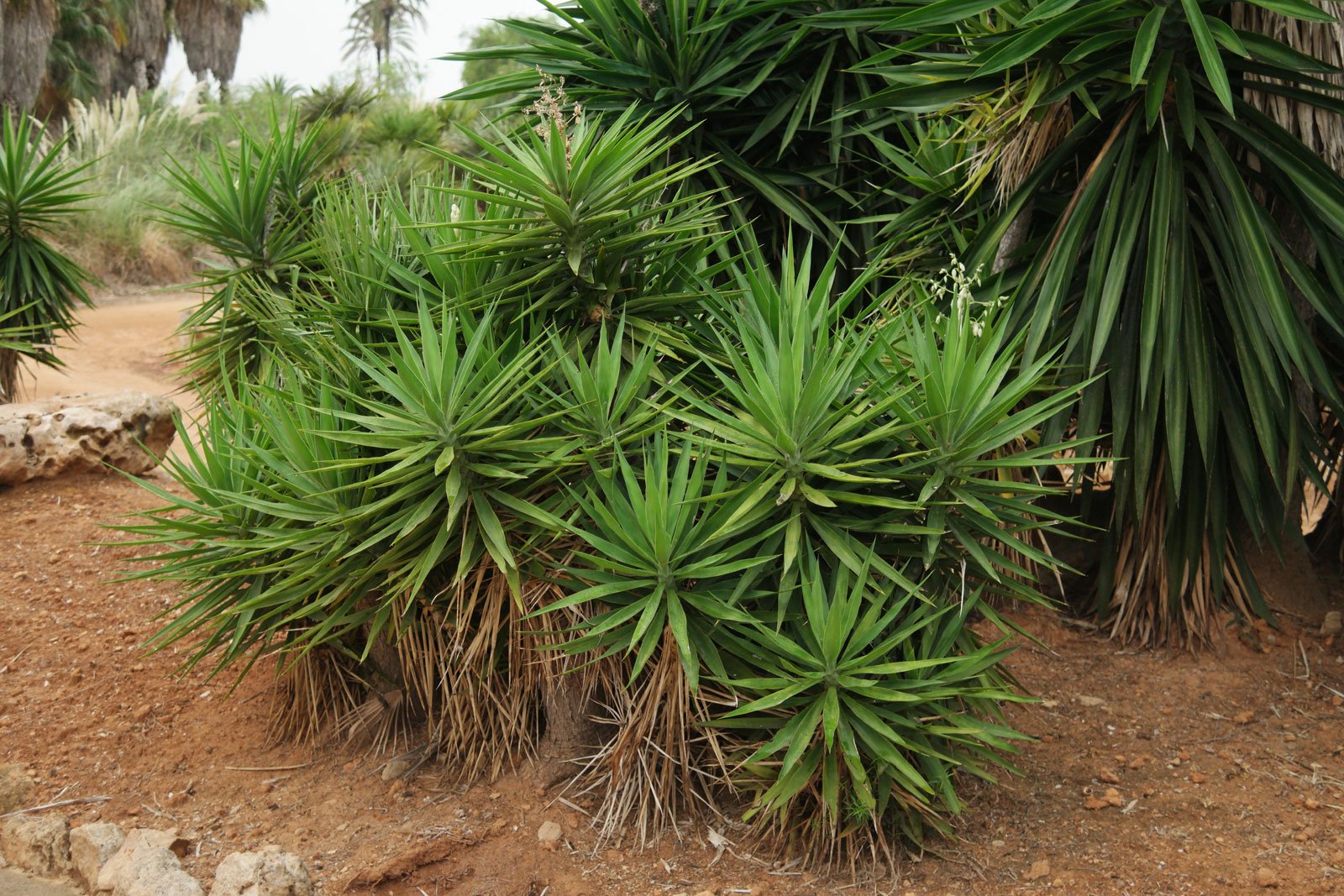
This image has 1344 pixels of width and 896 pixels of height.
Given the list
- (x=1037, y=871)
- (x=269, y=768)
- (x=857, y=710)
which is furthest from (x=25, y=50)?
(x=1037, y=871)

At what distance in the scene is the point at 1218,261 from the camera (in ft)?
13.3

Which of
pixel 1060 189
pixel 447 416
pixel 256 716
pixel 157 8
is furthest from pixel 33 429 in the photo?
pixel 157 8

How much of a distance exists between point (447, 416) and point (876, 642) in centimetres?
133

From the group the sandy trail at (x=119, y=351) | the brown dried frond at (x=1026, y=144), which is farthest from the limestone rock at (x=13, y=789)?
the sandy trail at (x=119, y=351)

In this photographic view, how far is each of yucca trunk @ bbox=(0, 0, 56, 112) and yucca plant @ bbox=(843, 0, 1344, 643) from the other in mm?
18134

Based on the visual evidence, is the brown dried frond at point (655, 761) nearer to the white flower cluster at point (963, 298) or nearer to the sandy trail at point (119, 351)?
the white flower cluster at point (963, 298)

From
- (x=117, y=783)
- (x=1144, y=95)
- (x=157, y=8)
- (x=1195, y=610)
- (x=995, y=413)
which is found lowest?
(x=117, y=783)

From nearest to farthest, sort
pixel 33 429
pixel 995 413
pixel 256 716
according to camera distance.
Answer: pixel 995 413, pixel 256 716, pixel 33 429

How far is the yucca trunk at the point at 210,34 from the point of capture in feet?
98.3

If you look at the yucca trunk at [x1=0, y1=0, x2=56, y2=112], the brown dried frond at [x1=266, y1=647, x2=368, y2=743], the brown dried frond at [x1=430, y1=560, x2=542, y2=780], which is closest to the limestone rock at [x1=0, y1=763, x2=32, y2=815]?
the brown dried frond at [x1=266, y1=647, x2=368, y2=743]

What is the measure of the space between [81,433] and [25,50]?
606 inches

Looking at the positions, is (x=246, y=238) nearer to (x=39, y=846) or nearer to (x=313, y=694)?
(x=313, y=694)

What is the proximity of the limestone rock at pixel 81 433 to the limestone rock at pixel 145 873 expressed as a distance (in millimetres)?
3216

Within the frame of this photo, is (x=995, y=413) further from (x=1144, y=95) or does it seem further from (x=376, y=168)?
(x=376, y=168)
